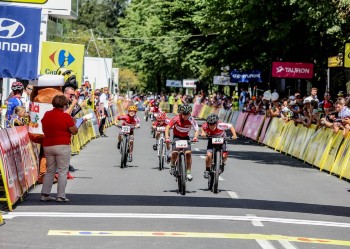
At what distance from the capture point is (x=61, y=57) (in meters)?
30.0

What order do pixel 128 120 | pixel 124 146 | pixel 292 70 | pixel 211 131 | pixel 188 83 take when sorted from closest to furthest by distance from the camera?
pixel 211 131 → pixel 124 146 → pixel 128 120 → pixel 292 70 → pixel 188 83

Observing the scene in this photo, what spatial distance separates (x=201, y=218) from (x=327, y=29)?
20174mm

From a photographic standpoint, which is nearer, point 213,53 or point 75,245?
point 75,245

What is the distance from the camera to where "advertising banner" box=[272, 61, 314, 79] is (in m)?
39.3

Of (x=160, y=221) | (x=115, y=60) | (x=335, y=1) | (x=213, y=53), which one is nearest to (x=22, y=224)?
(x=160, y=221)

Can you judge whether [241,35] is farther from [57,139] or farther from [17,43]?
[17,43]

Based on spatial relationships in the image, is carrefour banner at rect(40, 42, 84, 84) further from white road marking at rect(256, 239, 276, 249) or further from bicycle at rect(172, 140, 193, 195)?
white road marking at rect(256, 239, 276, 249)

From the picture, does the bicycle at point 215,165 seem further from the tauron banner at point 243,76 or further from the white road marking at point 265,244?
the tauron banner at point 243,76

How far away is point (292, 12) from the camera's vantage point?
3659 cm

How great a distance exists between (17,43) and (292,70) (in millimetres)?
25905

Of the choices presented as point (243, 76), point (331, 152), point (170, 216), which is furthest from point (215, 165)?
point (243, 76)

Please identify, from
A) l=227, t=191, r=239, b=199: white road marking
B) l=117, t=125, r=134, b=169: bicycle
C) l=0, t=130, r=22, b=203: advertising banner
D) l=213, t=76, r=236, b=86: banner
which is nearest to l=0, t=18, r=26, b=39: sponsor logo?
l=0, t=130, r=22, b=203: advertising banner

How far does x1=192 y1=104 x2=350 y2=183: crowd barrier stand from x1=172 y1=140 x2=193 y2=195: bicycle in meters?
5.97

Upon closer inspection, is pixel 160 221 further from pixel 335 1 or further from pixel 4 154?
pixel 335 1
